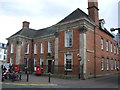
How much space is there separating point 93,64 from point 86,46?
11.1ft

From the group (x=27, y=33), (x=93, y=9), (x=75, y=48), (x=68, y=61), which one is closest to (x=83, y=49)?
(x=75, y=48)

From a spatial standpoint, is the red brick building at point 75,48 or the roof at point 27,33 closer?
the red brick building at point 75,48

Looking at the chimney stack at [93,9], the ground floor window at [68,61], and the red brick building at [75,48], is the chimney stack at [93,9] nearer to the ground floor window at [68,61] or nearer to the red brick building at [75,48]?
the red brick building at [75,48]

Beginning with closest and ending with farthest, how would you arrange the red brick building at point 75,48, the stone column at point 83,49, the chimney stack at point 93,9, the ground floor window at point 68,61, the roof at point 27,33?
the stone column at point 83,49, the red brick building at point 75,48, the ground floor window at point 68,61, the chimney stack at point 93,9, the roof at point 27,33

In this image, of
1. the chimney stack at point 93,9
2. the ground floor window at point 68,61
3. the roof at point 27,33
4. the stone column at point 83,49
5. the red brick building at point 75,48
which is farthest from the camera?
the roof at point 27,33

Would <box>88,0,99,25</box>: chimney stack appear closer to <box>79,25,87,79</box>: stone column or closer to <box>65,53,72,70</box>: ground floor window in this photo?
<box>79,25,87,79</box>: stone column

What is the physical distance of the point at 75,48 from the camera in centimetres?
2005

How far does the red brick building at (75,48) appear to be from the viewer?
64.0 feet

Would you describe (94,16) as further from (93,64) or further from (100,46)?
(93,64)

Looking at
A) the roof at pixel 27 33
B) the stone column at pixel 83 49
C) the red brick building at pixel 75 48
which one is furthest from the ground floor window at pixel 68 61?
the roof at pixel 27 33

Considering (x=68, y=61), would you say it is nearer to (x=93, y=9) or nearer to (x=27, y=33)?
(x=93, y=9)

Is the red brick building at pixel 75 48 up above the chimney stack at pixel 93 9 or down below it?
below

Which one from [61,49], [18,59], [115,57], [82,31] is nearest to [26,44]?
[18,59]

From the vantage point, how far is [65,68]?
20672 mm
